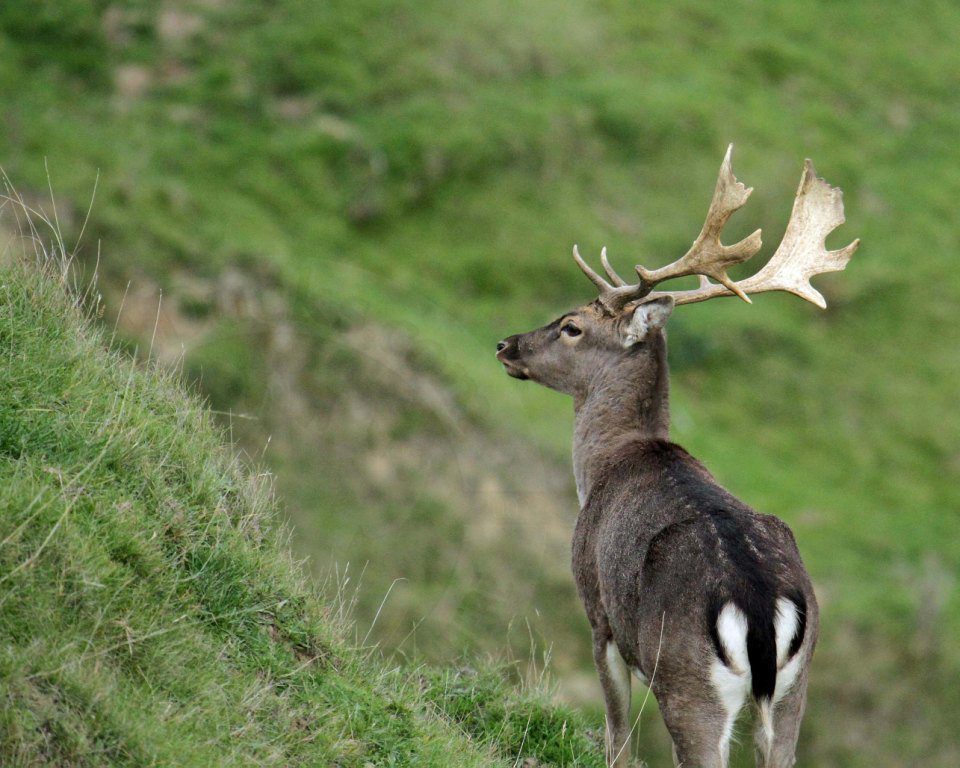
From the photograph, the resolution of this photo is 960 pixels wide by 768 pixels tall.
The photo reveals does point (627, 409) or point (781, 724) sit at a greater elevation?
point (627, 409)

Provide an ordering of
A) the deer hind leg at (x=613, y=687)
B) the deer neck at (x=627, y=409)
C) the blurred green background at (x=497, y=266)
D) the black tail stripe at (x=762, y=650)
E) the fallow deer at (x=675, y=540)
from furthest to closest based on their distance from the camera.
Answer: the blurred green background at (x=497, y=266) < the deer neck at (x=627, y=409) < the deer hind leg at (x=613, y=687) < the fallow deer at (x=675, y=540) < the black tail stripe at (x=762, y=650)

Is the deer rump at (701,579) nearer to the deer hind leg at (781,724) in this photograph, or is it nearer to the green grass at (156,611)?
the deer hind leg at (781,724)

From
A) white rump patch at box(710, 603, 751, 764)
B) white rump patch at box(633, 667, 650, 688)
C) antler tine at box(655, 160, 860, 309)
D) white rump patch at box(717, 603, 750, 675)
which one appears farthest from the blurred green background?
white rump patch at box(717, 603, 750, 675)

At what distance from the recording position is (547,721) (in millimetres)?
6727

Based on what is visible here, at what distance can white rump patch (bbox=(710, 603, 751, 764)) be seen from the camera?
5438mm

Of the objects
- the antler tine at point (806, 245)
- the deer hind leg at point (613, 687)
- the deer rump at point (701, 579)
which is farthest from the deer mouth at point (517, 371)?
the deer hind leg at point (613, 687)

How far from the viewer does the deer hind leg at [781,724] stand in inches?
219

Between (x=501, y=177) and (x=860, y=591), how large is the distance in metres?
8.18

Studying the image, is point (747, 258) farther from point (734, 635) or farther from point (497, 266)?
point (497, 266)

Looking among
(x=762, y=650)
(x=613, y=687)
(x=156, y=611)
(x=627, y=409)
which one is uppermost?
(x=156, y=611)

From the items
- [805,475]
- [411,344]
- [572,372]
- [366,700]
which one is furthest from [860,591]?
[366,700]

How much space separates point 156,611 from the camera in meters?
4.96

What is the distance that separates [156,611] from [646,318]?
4.03m

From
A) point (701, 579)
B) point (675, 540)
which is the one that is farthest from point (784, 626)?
point (675, 540)
